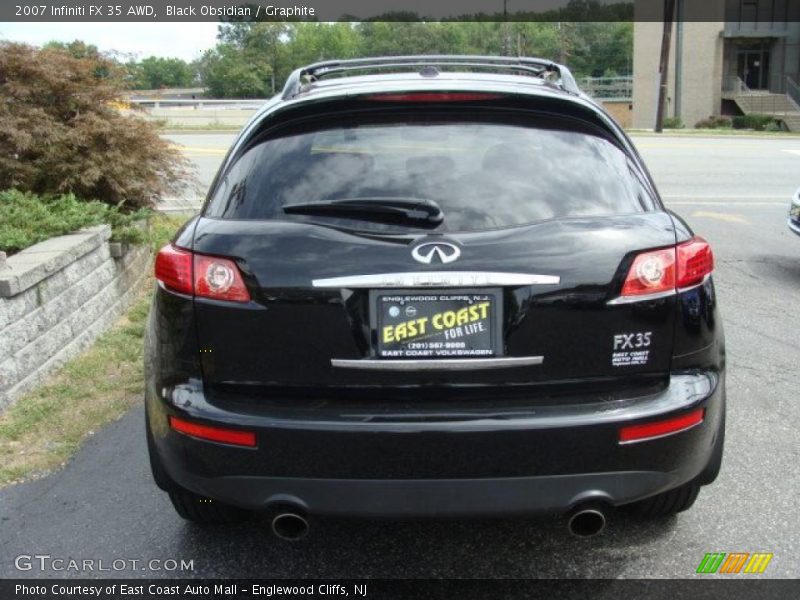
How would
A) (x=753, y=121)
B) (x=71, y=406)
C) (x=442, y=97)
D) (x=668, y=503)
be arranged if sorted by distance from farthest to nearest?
1. (x=753, y=121)
2. (x=71, y=406)
3. (x=668, y=503)
4. (x=442, y=97)

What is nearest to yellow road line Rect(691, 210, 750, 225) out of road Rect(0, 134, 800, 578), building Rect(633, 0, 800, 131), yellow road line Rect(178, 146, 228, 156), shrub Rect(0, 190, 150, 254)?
road Rect(0, 134, 800, 578)

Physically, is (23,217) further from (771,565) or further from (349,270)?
(771,565)

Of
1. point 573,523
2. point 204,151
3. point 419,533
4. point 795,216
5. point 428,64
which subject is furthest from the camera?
point 204,151

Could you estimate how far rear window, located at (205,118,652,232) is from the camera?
2.91 m

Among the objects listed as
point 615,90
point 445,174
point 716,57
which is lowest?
point 445,174

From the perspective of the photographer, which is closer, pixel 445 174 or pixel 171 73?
pixel 445 174

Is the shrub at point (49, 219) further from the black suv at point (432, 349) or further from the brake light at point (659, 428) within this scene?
the brake light at point (659, 428)

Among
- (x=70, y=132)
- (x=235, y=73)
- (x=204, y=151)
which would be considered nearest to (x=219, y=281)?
(x=70, y=132)

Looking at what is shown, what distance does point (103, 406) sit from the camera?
496cm

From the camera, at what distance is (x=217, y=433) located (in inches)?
108

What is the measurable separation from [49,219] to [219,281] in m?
3.72

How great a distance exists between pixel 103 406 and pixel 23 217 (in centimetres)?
179

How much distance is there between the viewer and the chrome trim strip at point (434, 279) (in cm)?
266

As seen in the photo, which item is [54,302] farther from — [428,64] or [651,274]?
[651,274]
